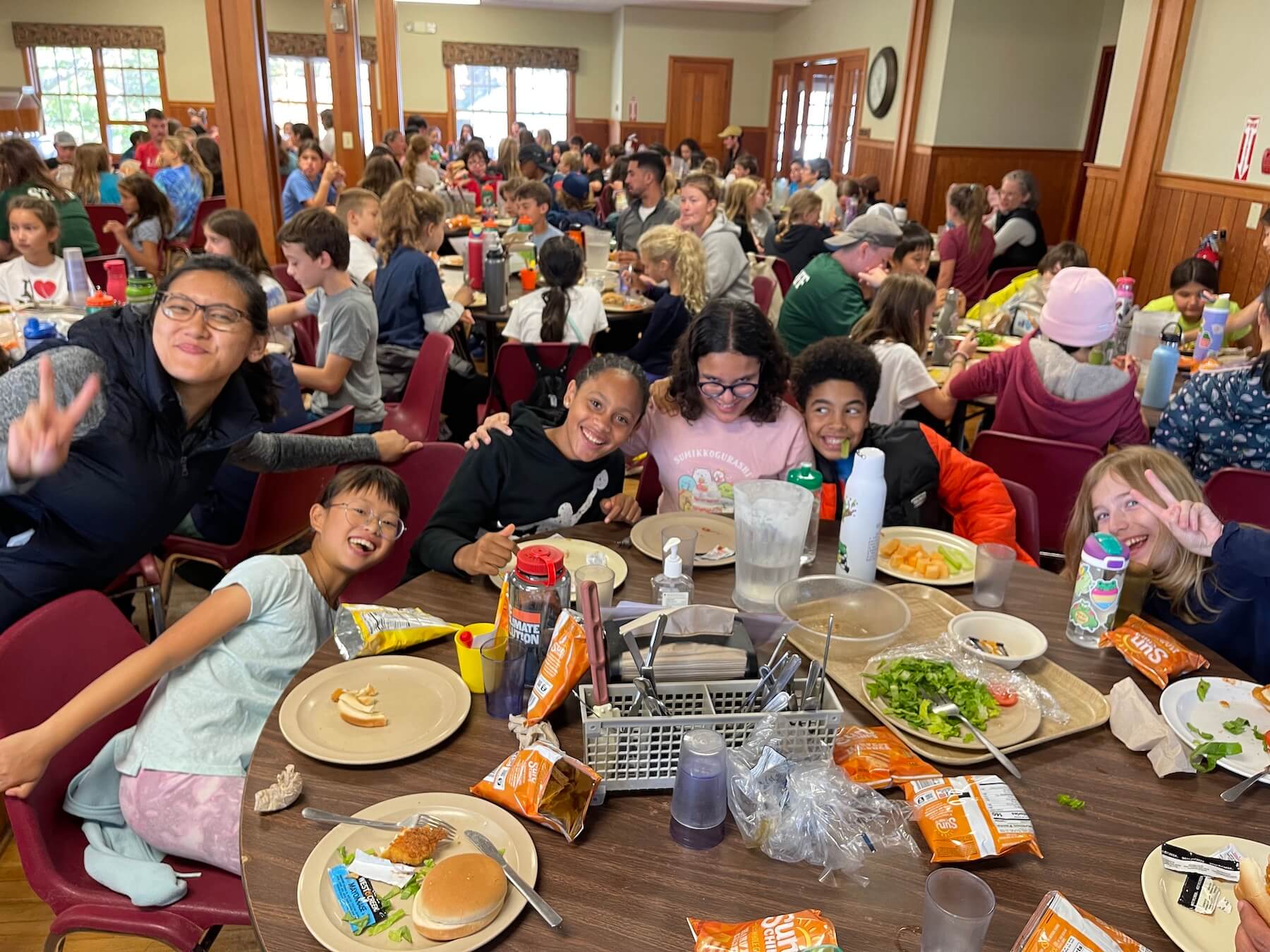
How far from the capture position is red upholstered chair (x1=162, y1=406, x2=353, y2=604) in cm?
244

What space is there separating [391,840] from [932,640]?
0.95 meters

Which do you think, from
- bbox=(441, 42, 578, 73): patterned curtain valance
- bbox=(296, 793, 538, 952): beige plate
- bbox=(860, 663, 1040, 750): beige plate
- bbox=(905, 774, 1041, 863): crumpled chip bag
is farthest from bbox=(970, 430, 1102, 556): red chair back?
bbox=(441, 42, 578, 73): patterned curtain valance

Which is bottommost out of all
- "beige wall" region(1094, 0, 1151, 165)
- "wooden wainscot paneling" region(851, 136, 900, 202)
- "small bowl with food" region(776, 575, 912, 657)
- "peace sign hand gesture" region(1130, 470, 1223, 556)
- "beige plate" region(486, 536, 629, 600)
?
"beige plate" region(486, 536, 629, 600)

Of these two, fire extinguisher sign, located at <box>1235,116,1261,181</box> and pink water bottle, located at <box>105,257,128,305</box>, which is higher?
fire extinguisher sign, located at <box>1235,116,1261,181</box>

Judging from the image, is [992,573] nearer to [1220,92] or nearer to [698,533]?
[698,533]

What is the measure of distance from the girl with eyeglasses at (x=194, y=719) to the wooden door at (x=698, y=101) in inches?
576

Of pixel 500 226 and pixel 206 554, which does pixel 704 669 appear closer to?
pixel 206 554

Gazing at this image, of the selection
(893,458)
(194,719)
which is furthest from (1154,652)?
(194,719)

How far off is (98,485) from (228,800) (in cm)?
77

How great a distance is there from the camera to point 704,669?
1.24 metres

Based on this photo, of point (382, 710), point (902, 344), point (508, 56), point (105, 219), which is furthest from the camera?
point (508, 56)

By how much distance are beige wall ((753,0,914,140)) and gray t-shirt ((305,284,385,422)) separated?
7.78m

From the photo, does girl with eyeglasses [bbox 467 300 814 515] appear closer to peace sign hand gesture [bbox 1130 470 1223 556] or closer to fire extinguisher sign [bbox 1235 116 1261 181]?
peace sign hand gesture [bbox 1130 470 1223 556]

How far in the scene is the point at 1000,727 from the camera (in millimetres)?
1328
